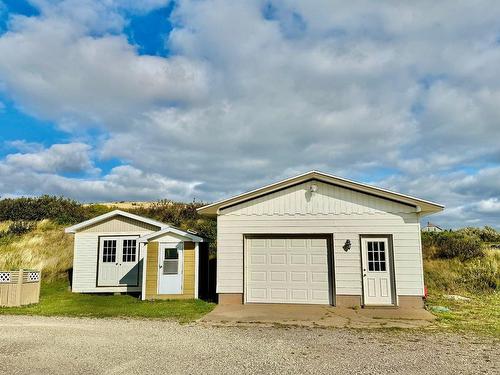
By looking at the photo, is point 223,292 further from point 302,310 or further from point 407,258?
point 407,258

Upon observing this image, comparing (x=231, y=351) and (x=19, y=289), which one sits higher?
(x=19, y=289)

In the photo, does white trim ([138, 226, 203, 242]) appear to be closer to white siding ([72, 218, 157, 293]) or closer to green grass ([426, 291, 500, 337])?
white siding ([72, 218, 157, 293])

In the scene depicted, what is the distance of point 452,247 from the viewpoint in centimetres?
1742

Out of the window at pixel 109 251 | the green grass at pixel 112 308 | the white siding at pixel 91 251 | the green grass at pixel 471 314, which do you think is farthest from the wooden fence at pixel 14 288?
the green grass at pixel 471 314

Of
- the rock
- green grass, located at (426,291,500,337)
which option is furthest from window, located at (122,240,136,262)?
the rock

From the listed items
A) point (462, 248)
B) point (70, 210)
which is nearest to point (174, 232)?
point (462, 248)

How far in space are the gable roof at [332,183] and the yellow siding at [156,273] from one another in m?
1.90

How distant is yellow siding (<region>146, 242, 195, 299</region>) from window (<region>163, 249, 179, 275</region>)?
279mm

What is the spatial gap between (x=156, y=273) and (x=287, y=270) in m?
4.44

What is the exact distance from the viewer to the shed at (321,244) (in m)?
11.4

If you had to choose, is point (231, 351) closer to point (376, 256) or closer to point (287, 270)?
point (287, 270)

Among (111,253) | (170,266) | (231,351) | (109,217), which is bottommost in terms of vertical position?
(231,351)

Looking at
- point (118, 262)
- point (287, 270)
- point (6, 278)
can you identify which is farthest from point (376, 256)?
point (6, 278)

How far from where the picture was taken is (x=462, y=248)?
1725 centimetres
